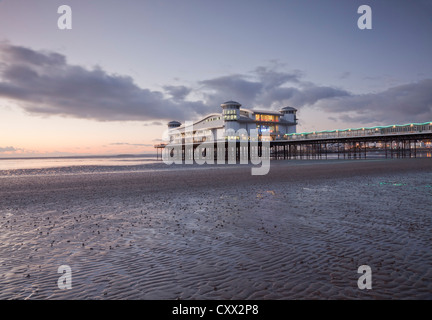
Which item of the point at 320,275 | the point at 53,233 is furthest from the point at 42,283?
the point at 320,275

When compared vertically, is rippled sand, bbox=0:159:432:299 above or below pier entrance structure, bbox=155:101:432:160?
below

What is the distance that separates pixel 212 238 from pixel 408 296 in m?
4.48

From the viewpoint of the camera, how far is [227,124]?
7700 cm

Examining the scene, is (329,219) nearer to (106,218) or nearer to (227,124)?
(106,218)

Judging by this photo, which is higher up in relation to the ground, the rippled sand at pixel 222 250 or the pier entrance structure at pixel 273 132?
the pier entrance structure at pixel 273 132

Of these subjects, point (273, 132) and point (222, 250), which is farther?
point (273, 132)

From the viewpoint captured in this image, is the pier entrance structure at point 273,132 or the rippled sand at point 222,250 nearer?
the rippled sand at point 222,250

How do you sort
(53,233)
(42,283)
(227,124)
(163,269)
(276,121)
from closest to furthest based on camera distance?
(42,283)
(163,269)
(53,233)
(227,124)
(276,121)

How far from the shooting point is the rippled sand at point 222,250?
4617 millimetres

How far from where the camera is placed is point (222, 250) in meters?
6.58

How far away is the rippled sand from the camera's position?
182 inches

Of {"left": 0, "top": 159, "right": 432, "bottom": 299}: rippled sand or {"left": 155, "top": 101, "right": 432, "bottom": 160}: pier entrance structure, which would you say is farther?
{"left": 155, "top": 101, "right": 432, "bottom": 160}: pier entrance structure

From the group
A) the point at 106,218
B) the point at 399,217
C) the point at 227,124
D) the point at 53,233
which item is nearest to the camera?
the point at 53,233

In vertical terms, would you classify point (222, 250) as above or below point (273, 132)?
below
